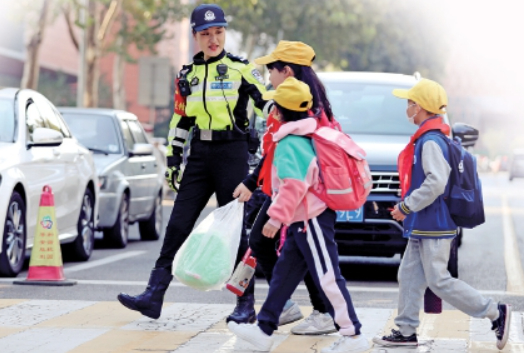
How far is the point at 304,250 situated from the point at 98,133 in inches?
362

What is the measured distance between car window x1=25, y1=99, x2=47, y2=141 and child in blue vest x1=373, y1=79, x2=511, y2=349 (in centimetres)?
532

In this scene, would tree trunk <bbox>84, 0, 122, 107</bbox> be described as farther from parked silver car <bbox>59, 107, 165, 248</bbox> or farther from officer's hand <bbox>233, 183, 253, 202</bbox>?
officer's hand <bbox>233, 183, 253, 202</bbox>

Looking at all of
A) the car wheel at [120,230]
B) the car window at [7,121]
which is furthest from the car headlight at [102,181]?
the car window at [7,121]

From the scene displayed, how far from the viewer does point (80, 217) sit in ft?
42.9

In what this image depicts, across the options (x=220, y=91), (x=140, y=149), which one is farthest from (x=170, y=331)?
(x=140, y=149)

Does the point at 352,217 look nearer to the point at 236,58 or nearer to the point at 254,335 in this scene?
the point at 236,58

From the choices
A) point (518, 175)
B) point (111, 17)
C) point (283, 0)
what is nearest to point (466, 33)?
point (518, 175)

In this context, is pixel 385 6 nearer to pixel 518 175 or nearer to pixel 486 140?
pixel 518 175

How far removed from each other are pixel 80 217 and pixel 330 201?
679 cm

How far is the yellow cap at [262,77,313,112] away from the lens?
264 inches

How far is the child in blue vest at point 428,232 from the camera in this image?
7008mm

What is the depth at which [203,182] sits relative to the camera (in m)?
8.10

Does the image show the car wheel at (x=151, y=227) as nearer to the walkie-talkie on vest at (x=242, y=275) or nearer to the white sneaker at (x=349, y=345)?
the walkie-talkie on vest at (x=242, y=275)

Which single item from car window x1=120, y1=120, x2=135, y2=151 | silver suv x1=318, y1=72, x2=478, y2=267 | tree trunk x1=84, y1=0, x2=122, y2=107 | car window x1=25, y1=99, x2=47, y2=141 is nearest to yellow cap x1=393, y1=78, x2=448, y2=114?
silver suv x1=318, y1=72, x2=478, y2=267
